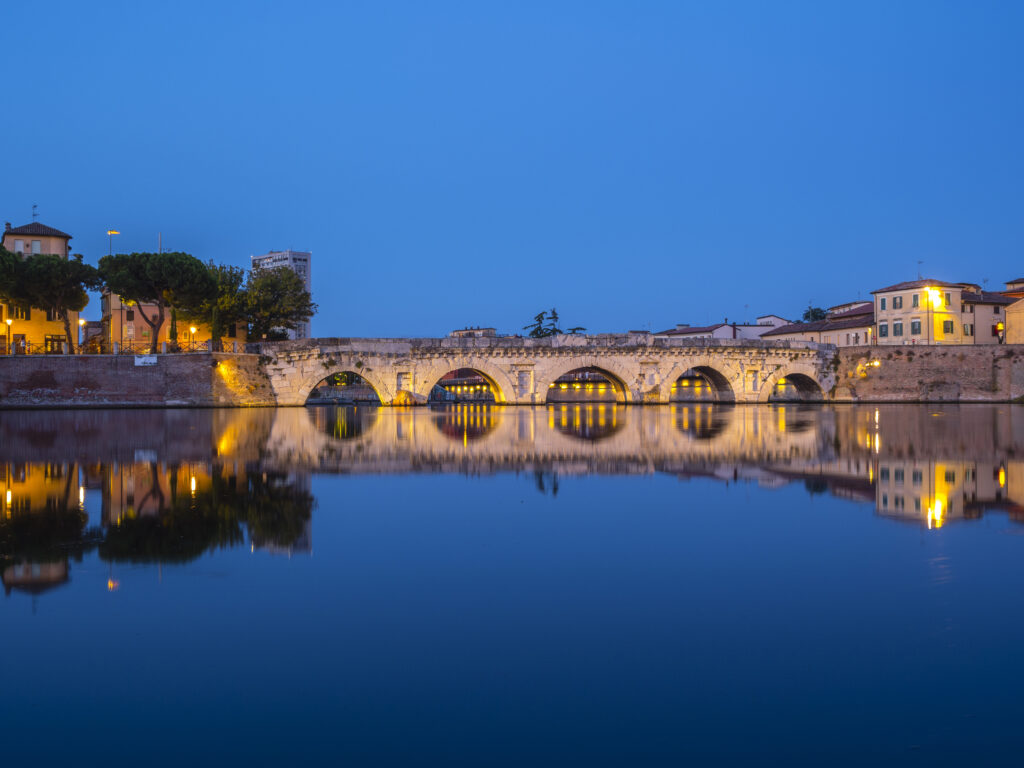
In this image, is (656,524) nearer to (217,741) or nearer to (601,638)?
(601,638)

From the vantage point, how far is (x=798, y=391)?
190 ft

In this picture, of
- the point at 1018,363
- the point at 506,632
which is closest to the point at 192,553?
the point at 506,632

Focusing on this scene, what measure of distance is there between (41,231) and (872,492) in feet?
189

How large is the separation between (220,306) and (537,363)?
16.8 m

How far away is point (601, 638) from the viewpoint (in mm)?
5547

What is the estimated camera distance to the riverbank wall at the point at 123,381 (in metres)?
41.3

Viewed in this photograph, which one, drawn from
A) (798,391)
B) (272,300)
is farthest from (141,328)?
(798,391)

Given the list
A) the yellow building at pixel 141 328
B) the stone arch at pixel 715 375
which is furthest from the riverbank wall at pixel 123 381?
the stone arch at pixel 715 375

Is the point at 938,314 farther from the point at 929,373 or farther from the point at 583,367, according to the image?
the point at 583,367

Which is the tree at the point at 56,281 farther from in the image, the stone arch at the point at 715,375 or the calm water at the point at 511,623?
the calm water at the point at 511,623

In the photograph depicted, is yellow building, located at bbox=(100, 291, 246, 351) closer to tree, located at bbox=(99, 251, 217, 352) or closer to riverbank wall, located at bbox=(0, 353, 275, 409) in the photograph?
tree, located at bbox=(99, 251, 217, 352)

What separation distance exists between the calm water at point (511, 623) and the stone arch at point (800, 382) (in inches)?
1532

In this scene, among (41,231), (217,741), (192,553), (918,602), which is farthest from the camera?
(41,231)

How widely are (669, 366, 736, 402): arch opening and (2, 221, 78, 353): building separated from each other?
35809mm
